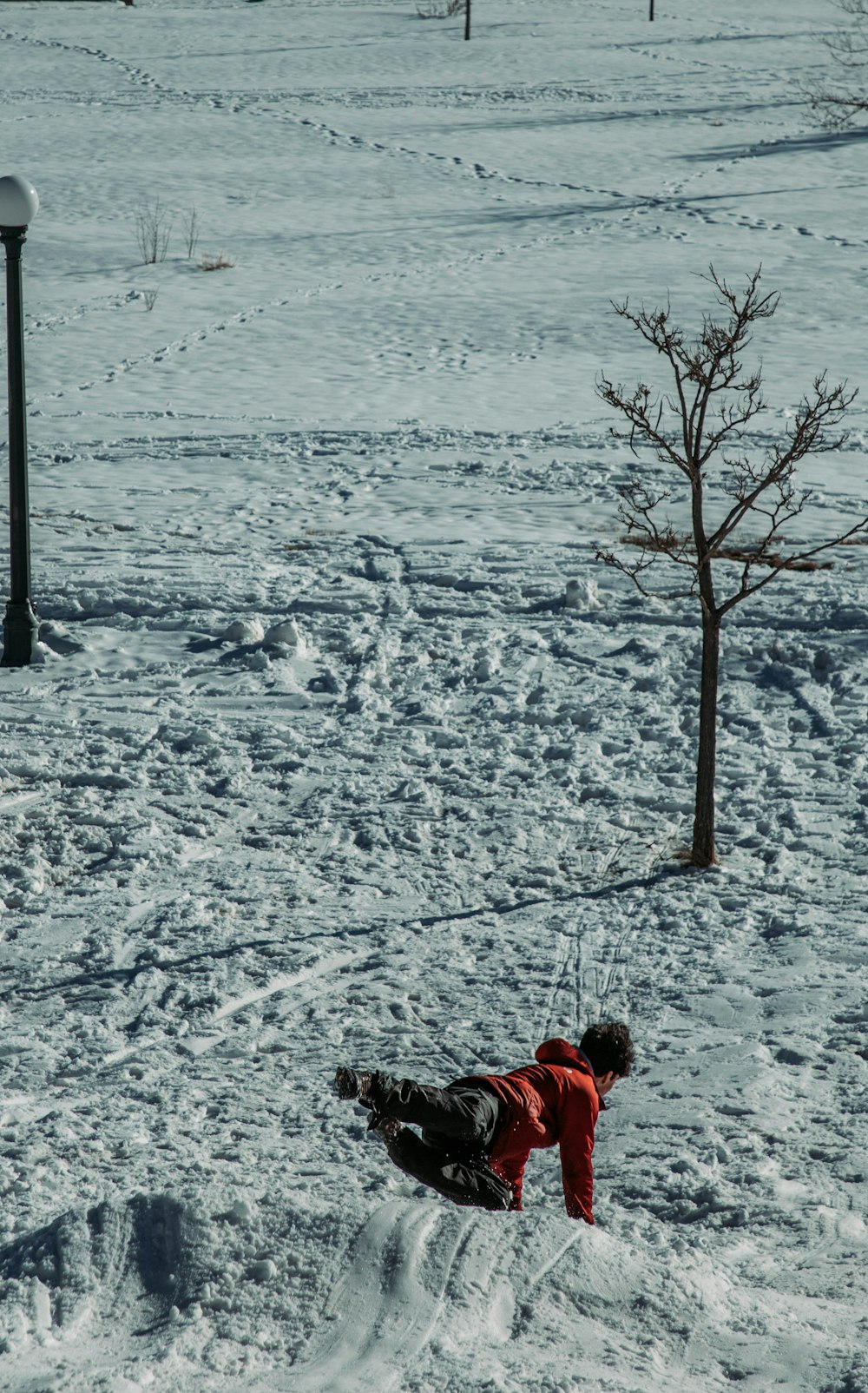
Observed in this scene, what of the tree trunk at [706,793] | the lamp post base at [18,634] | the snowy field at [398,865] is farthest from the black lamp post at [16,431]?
the tree trunk at [706,793]

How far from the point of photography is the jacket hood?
12.7ft

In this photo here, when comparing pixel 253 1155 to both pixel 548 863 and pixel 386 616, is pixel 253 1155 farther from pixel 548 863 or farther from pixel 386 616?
pixel 386 616

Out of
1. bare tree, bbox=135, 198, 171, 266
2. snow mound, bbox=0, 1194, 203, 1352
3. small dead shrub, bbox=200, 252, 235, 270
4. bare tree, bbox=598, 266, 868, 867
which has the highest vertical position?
bare tree, bbox=135, 198, 171, 266

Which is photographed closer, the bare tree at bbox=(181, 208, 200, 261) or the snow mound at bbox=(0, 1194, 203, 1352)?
the snow mound at bbox=(0, 1194, 203, 1352)

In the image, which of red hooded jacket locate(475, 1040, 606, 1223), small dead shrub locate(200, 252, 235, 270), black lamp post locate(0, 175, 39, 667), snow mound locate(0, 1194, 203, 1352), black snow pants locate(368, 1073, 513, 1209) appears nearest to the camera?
snow mound locate(0, 1194, 203, 1352)

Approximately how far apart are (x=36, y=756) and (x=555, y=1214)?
412cm

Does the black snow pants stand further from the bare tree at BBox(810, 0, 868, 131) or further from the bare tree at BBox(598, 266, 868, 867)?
the bare tree at BBox(810, 0, 868, 131)

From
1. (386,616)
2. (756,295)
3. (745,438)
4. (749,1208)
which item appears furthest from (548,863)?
(756,295)

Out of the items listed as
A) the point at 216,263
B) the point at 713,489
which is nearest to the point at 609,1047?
the point at 713,489

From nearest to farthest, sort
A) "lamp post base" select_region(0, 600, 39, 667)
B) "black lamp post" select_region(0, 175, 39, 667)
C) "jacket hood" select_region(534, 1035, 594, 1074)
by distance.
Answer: "jacket hood" select_region(534, 1035, 594, 1074), "black lamp post" select_region(0, 175, 39, 667), "lamp post base" select_region(0, 600, 39, 667)

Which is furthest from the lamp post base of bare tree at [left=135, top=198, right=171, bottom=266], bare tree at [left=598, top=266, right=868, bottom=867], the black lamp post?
bare tree at [left=135, top=198, right=171, bottom=266]

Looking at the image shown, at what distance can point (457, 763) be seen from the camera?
Answer: 7098 millimetres

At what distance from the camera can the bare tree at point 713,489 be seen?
602cm

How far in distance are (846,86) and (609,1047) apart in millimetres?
33812
